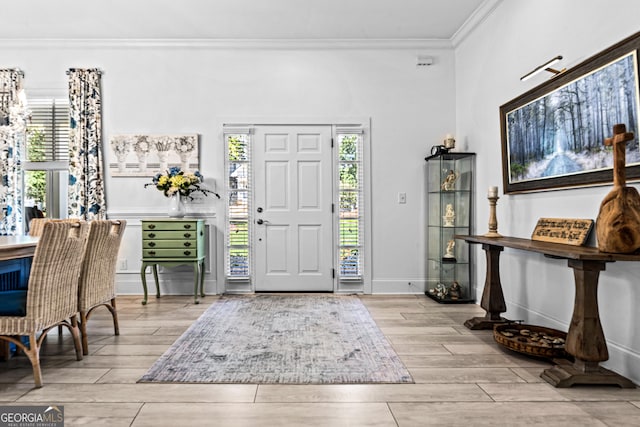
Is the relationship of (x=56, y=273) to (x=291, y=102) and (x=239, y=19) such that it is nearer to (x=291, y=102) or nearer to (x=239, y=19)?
(x=239, y=19)

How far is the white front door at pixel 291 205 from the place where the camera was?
509 cm

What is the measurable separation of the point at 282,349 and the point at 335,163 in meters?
2.64

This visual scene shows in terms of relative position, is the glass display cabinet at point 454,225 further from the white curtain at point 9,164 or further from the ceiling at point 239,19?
→ the white curtain at point 9,164

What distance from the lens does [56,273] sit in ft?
8.14

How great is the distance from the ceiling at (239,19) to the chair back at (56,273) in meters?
2.66

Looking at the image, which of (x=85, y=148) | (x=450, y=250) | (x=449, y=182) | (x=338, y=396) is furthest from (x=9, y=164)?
(x=450, y=250)

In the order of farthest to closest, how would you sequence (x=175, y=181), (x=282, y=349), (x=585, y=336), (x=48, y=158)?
(x=48, y=158), (x=175, y=181), (x=282, y=349), (x=585, y=336)

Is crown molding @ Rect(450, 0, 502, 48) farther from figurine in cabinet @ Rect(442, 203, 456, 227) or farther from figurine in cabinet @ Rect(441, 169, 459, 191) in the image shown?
figurine in cabinet @ Rect(442, 203, 456, 227)

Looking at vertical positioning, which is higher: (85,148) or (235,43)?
(235,43)

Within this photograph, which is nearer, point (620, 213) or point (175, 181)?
point (620, 213)

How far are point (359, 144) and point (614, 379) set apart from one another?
346cm

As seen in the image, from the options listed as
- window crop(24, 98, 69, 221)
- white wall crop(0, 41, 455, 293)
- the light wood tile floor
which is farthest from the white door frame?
the light wood tile floor

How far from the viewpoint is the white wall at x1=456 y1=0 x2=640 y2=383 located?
2496mm

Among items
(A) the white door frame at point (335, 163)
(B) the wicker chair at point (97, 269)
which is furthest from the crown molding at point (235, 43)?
(B) the wicker chair at point (97, 269)
